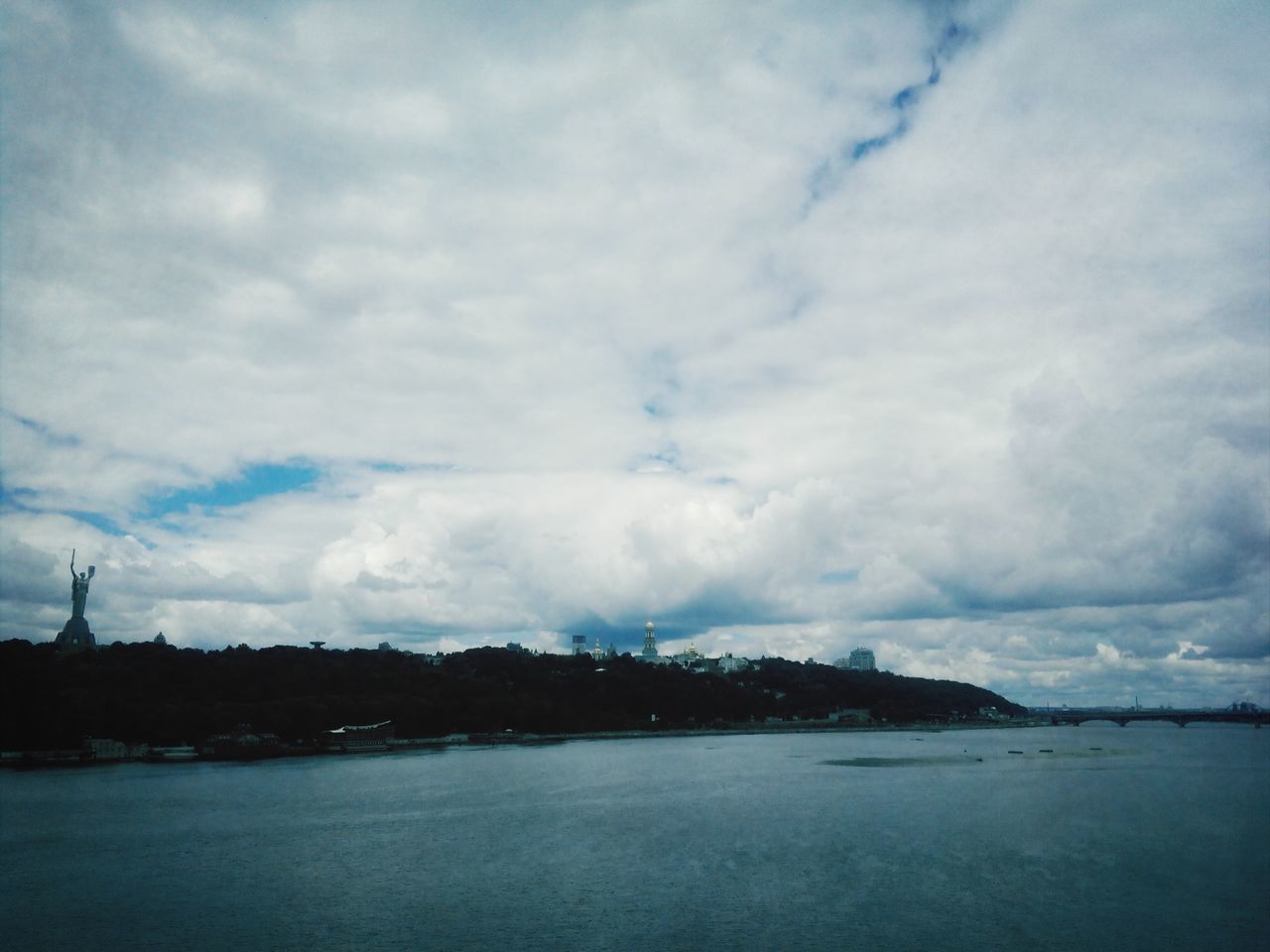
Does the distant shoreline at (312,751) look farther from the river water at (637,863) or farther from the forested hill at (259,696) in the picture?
the river water at (637,863)

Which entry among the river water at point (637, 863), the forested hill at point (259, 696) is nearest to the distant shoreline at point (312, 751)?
the forested hill at point (259, 696)

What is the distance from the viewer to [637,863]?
157ft

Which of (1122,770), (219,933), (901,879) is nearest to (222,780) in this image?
(219,933)

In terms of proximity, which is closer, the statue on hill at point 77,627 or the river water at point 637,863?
the river water at point 637,863

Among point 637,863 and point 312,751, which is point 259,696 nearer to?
point 312,751

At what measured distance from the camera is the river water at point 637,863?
3575 centimetres

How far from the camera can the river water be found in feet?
117

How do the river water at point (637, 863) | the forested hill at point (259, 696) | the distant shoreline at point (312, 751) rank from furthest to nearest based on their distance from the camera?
1. the forested hill at point (259, 696)
2. the distant shoreline at point (312, 751)
3. the river water at point (637, 863)

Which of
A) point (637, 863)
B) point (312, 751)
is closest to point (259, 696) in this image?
point (312, 751)

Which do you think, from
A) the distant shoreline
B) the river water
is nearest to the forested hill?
the distant shoreline

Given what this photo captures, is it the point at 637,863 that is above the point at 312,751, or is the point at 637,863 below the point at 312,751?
below

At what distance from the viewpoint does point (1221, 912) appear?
38.1 meters

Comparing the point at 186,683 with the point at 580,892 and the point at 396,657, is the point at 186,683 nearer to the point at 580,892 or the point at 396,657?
the point at 396,657

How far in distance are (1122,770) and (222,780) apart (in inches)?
4023
